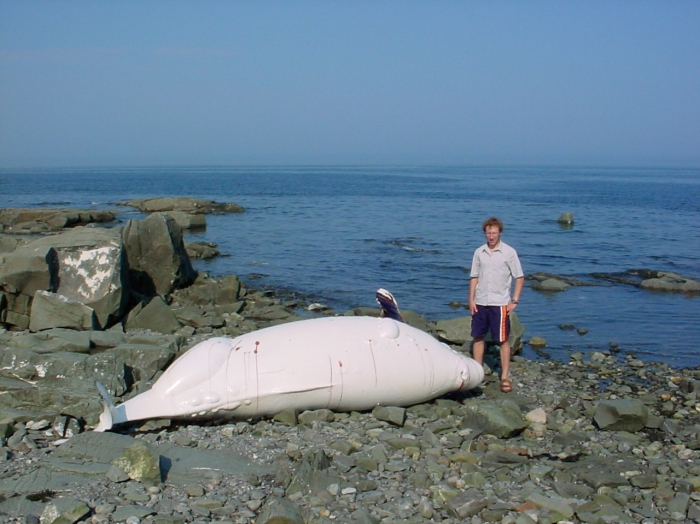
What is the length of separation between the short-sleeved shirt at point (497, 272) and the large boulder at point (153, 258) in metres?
7.80

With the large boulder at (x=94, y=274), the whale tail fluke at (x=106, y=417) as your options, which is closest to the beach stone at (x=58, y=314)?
the large boulder at (x=94, y=274)

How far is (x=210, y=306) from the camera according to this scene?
13844 mm

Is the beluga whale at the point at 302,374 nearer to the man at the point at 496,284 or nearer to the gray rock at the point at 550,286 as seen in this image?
the man at the point at 496,284

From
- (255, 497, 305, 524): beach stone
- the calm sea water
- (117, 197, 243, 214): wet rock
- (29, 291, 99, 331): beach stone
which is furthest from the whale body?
(117, 197, 243, 214): wet rock

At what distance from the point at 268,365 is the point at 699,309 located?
40.2 ft

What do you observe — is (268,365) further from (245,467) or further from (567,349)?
(567,349)

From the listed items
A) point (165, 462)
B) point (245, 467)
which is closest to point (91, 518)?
point (165, 462)

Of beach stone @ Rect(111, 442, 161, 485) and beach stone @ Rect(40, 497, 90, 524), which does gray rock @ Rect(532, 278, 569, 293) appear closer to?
beach stone @ Rect(111, 442, 161, 485)

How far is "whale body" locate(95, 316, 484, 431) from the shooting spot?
273 inches

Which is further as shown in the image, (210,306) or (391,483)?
(210,306)

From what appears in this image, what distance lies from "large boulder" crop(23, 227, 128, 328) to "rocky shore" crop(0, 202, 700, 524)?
19.2 inches

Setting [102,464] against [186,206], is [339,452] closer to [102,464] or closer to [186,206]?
[102,464]

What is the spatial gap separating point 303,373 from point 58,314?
204 inches

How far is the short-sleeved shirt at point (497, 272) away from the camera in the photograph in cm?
882
